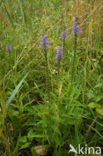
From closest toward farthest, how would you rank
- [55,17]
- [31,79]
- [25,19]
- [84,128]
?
[84,128], [31,79], [55,17], [25,19]

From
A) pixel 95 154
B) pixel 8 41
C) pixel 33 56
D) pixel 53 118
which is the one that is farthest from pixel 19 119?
pixel 8 41

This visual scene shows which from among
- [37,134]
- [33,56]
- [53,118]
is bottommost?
[37,134]

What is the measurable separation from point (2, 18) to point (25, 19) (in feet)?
1.50

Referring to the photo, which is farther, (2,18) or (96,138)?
(2,18)

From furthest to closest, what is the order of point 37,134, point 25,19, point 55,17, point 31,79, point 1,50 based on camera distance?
1. point 25,19
2. point 55,17
3. point 1,50
4. point 31,79
5. point 37,134

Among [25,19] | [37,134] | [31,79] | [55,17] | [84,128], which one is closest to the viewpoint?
[37,134]

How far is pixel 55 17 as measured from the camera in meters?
2.02

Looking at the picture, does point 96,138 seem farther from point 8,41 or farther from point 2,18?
point 2,18

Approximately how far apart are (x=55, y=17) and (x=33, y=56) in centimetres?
57

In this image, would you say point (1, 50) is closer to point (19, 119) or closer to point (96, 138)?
point (19, 119)

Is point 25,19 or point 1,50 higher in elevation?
point 25,19

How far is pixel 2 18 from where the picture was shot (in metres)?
1.96

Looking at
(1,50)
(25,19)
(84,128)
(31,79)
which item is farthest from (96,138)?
(25,19)

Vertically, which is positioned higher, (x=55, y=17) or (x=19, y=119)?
(x=55, y=17)
